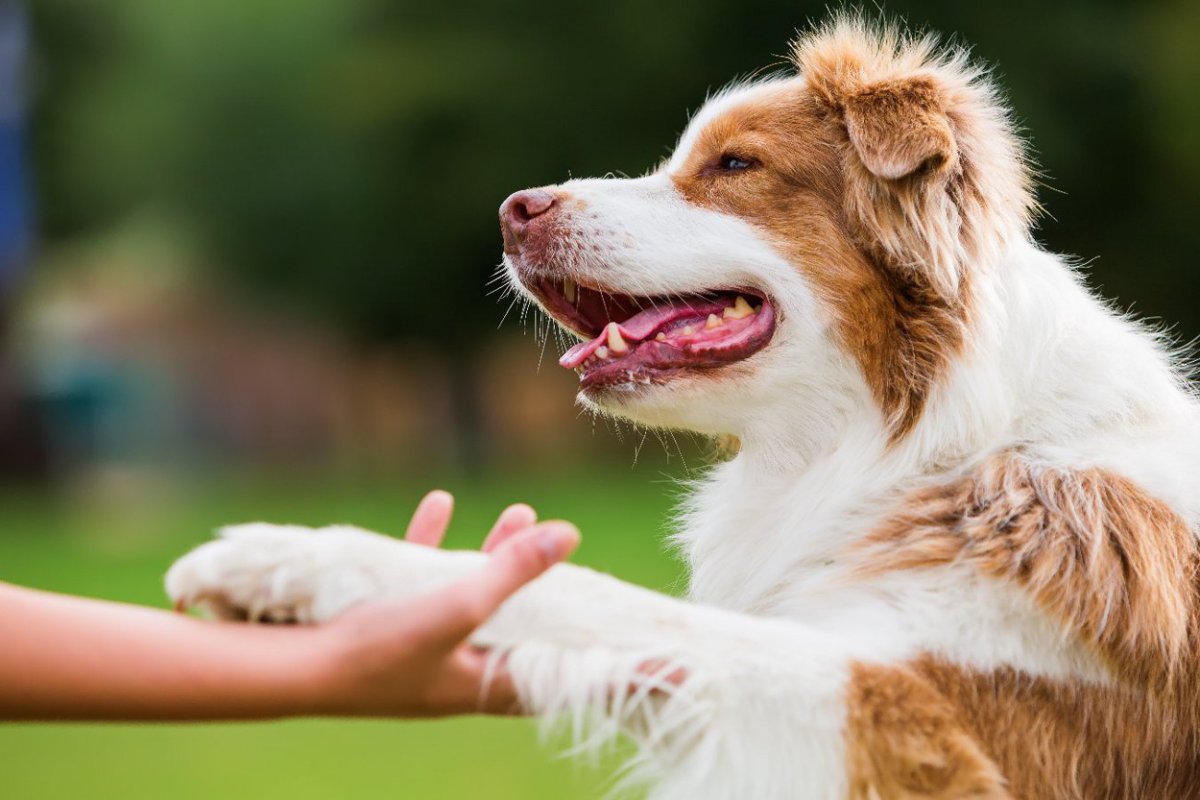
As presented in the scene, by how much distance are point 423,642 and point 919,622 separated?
0.99m

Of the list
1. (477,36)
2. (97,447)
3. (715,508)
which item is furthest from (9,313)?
(715,508)

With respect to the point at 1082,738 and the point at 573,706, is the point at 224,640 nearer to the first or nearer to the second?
the point at 573,706

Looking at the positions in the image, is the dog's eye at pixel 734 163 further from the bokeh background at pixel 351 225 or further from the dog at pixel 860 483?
the bokeh background at pixel 351 225

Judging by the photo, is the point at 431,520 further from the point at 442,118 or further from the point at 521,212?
the point at 442,118

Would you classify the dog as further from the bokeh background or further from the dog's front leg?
the bokeh background

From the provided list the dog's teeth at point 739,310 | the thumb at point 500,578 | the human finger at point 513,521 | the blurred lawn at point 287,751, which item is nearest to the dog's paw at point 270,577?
the thumb at point 500,578

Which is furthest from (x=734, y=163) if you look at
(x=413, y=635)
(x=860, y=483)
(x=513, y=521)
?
(x=413, y=635)

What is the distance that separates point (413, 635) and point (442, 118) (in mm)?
22877

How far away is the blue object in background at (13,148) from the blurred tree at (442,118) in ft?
7.33

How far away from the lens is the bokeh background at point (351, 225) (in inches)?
778

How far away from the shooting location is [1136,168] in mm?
20266

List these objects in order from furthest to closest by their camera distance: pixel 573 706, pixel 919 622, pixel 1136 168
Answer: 1. pixel 1136 168
2. pixel 919 622
3. pixel 573 706

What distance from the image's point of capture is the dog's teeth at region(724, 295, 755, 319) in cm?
359

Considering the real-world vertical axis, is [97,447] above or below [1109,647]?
above
